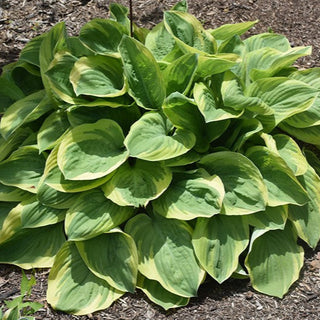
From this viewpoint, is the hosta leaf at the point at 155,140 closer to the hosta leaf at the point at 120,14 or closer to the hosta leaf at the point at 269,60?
the hosta leaf at the point at 269,60

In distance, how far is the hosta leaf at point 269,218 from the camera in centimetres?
351

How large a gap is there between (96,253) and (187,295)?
1.79 ft

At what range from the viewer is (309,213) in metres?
3.69

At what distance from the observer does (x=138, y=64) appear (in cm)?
362

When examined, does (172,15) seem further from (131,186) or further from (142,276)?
(142,276)

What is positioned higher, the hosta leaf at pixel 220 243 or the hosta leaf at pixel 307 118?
the hosta leaf at pixel 307 118

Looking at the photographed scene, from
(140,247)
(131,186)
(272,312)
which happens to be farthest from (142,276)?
(272,312)

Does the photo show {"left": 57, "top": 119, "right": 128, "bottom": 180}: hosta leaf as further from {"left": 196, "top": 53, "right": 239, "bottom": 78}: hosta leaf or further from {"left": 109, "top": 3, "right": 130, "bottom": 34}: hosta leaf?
{"left": 109, "top": 3, "right": 130, "bottom": 34}: hosta leaf

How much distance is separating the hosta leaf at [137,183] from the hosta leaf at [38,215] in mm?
327

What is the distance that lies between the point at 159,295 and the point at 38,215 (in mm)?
832

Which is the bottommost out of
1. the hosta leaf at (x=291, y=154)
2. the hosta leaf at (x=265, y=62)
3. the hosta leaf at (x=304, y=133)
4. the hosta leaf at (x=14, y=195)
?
the hosta leaf at (x=304, y=133)

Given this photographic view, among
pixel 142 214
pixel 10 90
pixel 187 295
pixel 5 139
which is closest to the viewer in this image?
pixel 187 295

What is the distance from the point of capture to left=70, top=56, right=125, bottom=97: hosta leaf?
140 inches

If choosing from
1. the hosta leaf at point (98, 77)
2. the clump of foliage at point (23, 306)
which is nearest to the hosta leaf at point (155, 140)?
the hosta leaf at point (98, 77)
